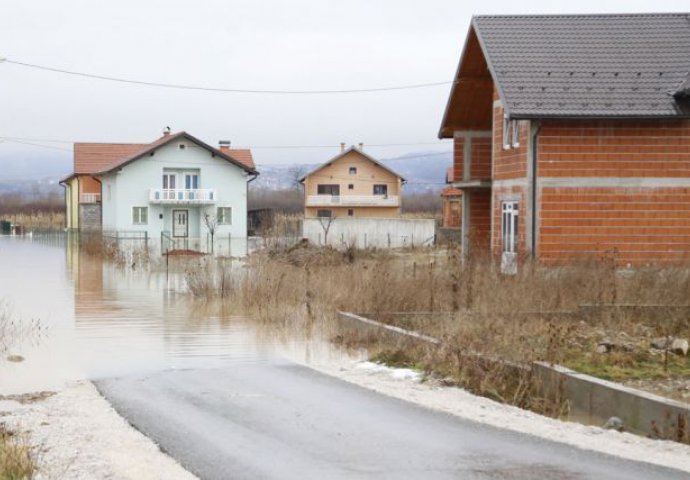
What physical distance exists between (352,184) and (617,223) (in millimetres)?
58436

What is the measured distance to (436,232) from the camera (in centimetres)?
5681

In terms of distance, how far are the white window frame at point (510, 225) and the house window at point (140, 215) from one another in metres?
35.9

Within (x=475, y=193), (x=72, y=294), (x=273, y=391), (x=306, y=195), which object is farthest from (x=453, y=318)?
(x=306, y=195)

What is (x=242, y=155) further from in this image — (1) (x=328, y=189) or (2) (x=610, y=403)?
(2) (x=610, y=403)

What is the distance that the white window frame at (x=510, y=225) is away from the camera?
27.1 m

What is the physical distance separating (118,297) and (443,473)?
724 inches

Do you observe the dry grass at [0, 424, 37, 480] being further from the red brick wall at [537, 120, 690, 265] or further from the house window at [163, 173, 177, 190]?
the house window at [163, 173, 177, 190]

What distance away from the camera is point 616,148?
84.7 feet

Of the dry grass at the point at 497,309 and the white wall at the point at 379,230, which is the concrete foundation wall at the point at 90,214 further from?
the dry grass at the point at 497,309

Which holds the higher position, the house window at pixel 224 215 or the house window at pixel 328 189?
the house window at pixel 328 189

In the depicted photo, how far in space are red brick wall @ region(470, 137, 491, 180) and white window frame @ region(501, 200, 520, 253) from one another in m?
5.76

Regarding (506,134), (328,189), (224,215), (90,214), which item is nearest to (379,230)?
(224,215)

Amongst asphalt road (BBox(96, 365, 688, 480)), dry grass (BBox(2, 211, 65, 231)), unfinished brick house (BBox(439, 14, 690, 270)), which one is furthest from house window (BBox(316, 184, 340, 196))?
asphalt road (BBox(96, 365, 688, 480))

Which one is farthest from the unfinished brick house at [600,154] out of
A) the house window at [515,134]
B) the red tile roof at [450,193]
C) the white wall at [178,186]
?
the red tile roof at [450,193]
